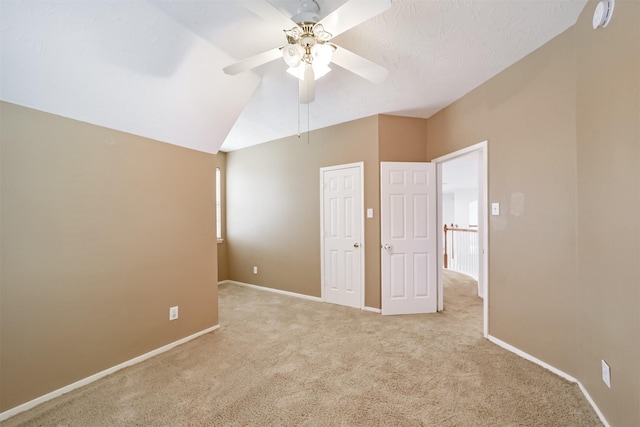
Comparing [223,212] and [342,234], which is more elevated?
[223,212]

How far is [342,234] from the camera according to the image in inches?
144

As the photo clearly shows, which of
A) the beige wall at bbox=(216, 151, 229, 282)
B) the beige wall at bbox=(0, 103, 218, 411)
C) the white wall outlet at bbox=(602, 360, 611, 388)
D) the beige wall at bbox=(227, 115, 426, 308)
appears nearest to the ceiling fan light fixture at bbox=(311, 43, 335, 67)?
the beige wall at bbox=(0, 103, 218, 411)

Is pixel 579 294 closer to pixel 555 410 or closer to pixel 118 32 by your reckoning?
pixel 555 410

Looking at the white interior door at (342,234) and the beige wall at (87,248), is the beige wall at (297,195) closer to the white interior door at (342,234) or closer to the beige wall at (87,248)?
the white interior door at (342,234)

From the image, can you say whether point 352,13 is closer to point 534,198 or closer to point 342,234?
point 534,198

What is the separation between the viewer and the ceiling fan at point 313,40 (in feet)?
4.09

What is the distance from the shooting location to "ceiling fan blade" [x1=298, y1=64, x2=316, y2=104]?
64.0 inches

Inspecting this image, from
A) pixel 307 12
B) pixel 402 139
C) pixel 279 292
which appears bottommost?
pixel 279 292

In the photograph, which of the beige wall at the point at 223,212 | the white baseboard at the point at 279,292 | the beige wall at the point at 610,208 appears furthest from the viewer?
the beige wall at the point at 223,212

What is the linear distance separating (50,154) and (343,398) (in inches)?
104

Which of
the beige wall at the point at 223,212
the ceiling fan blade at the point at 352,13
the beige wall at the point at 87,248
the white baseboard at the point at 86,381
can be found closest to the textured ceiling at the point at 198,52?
the beige wall at the point at 87,248

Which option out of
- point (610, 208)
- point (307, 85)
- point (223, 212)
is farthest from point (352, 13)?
point (223, 212)

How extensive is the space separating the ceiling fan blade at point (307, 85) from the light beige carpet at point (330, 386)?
6.94 feet

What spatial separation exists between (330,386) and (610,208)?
82.1 inches
